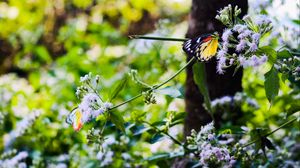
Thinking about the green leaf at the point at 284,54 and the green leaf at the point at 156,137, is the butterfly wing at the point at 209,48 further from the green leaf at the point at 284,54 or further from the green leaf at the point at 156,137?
the green leaf at the point at 156,137

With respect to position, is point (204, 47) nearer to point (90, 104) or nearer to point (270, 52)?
point (270, 52)

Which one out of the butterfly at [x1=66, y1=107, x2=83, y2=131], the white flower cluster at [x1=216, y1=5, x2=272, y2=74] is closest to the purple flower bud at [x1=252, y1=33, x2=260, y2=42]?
the white flower cluster at [x1=216, y1=5, x2=272, y2=74]

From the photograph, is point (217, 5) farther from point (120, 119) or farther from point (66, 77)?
point (66, 77)

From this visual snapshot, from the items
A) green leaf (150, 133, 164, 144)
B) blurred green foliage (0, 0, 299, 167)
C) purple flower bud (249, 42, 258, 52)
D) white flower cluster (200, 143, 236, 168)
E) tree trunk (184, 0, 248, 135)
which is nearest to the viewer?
purple flower bud (249, 42, 258, 52)

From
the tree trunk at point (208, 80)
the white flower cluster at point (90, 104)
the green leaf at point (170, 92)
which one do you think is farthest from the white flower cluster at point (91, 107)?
the tree trunk at point (208, 80)

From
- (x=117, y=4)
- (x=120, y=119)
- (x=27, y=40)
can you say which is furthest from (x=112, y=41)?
(x=120, y=119)

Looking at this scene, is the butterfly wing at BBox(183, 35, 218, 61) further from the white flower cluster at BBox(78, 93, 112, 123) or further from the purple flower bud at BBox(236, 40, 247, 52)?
the white flower cluster at BBox(78, 93, 112, 123)

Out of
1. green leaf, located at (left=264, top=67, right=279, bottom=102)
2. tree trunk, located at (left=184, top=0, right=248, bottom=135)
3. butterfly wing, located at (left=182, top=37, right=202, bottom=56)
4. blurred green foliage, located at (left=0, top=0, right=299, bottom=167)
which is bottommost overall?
green leaf, located at (left=264, top=67, right=279, bottom=102)
